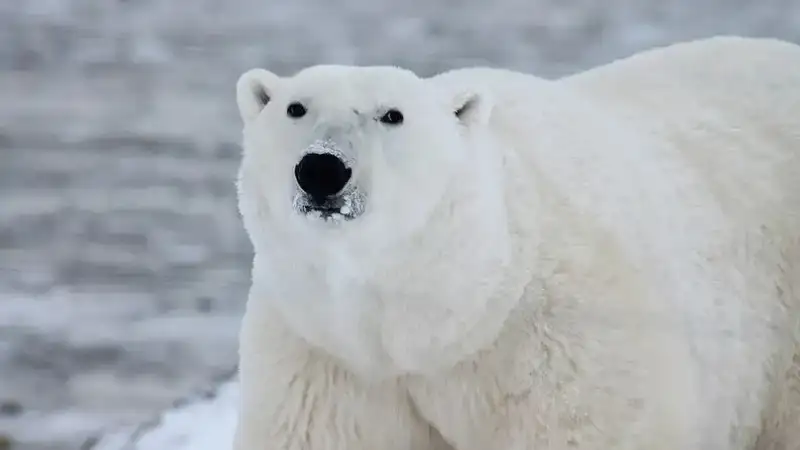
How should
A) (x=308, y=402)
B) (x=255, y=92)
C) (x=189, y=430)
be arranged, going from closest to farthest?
(x=255, y=92) → (x=308, y=402) → (x=189, y=430)

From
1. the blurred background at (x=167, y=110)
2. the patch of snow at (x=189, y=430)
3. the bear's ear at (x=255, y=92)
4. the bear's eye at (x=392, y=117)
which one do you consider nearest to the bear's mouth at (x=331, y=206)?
the bear's eye at (x=392, y=117)

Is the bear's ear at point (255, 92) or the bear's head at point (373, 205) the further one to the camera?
the bear's ear at point (255, 92)

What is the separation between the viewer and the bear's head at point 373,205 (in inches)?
44.6

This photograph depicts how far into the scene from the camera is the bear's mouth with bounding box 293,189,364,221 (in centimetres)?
109

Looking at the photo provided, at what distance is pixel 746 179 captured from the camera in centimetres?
167

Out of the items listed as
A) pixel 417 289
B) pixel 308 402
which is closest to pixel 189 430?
pixel 308 402

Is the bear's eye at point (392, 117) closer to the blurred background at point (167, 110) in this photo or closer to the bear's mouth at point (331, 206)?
the bear's mouth at point (331, 206)

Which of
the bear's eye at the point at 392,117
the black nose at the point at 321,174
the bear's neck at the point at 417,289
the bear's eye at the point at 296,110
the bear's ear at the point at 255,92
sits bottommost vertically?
the bear's neck at the point at 417,289

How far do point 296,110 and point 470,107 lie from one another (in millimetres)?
256

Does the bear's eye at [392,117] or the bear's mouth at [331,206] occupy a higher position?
the bear's eye at [392,117]

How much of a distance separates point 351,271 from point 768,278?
0.83 m

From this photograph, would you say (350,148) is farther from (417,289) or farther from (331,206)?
(417,289)

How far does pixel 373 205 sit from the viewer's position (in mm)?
1138

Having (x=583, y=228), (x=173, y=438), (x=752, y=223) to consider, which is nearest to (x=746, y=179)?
(x=752, y=223)
